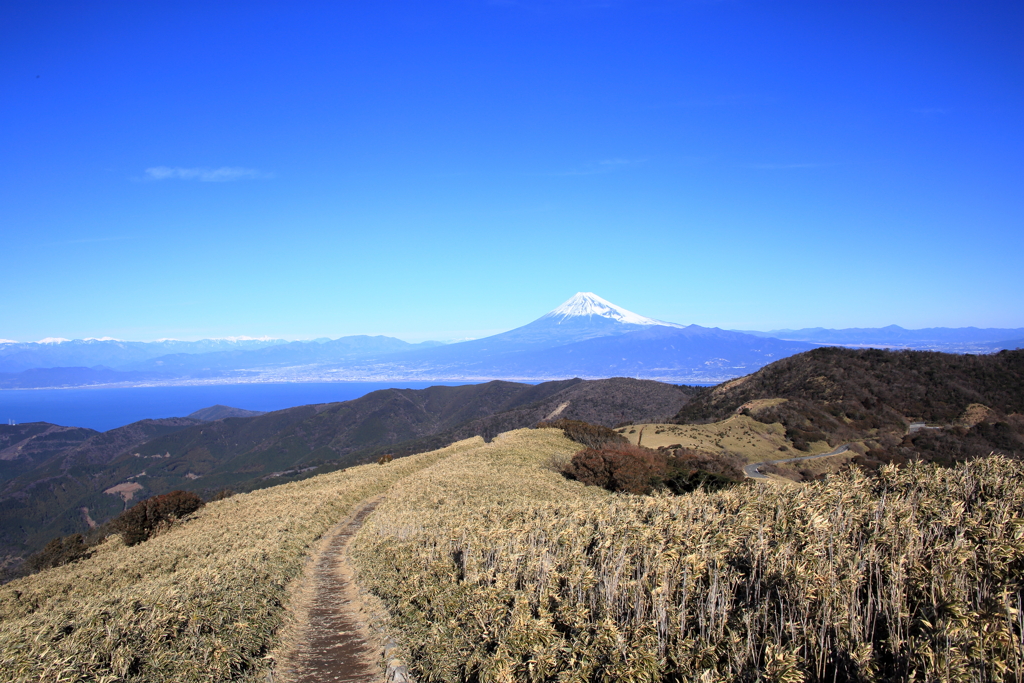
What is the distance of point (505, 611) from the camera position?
25.1 ft

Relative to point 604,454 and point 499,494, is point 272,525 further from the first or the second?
point 604,454

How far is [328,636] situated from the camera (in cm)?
959

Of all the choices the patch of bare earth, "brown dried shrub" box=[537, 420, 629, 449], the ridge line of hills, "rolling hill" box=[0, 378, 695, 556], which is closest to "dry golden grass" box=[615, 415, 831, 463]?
the ridge line of hills

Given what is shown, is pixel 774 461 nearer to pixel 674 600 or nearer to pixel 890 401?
pixel 890 401

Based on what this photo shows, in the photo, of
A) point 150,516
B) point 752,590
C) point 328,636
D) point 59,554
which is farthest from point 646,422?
point 752,590

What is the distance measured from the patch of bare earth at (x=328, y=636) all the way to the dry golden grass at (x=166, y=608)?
1.38 feet

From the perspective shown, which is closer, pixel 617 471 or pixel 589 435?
pixel 617 471

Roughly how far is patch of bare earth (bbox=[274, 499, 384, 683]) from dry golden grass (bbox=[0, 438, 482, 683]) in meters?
0.42

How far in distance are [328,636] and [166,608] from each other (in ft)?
8.77

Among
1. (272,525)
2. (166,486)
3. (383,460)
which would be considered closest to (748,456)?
(383,460)

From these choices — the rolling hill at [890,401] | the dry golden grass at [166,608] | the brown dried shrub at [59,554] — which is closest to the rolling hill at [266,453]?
the rolling hill at [890,401]

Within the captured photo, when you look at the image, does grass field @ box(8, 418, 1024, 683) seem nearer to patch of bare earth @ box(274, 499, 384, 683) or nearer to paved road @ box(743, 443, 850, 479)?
patch of bare earth @ box(274, 499, 384, 683)

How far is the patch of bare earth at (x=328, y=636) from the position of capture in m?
7.96

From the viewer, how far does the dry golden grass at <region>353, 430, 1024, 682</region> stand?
526cm
